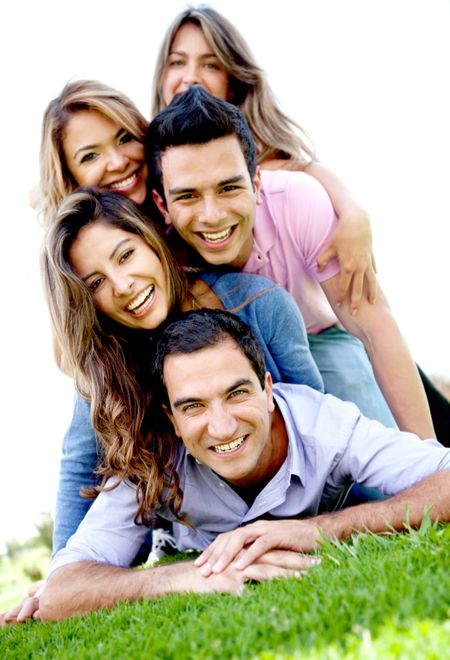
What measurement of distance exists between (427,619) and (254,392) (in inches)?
76.9

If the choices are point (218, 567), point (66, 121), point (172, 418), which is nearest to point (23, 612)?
point (172, 418)

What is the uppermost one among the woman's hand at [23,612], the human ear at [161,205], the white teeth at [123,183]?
the white teeth at [123,183]

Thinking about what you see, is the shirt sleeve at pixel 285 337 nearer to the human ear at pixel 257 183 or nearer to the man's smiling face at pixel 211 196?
the man's smiling face at pixel 211 196

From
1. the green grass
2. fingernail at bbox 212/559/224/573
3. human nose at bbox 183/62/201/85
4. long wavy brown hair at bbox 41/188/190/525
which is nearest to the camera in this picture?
the green grass

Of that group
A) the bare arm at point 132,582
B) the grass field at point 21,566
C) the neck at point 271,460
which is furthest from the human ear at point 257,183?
the grass field at point 21,566

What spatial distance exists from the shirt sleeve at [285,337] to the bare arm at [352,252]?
26.9 inches

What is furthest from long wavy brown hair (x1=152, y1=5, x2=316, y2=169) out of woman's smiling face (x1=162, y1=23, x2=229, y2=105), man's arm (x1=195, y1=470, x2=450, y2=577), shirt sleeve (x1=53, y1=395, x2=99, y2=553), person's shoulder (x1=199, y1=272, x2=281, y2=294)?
man's arm (x1=195, y1=470, x2=450, y2=577)

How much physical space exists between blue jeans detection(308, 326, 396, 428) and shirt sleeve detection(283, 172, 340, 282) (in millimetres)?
520

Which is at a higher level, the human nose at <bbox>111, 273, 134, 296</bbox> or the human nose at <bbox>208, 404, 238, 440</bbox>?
the human nose at <bbox>111, 273, 134, 296</bbox>

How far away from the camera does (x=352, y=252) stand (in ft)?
16.6

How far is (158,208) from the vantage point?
16.5ft

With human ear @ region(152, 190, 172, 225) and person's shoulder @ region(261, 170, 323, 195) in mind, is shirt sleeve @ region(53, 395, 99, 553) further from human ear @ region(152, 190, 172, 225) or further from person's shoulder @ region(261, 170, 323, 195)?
person's shoulder @ region(261, 170, 323, 195)

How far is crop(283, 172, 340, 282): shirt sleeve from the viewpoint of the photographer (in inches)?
201

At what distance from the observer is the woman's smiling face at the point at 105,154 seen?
5.03m
